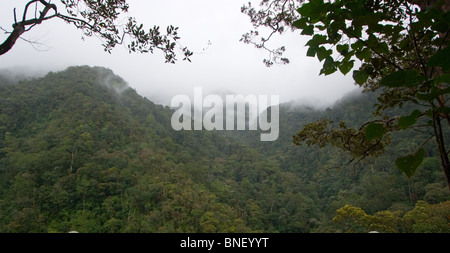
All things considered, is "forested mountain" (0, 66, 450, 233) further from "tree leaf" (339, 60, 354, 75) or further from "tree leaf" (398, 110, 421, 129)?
"tree leaf" (398, 110, 421, 129)

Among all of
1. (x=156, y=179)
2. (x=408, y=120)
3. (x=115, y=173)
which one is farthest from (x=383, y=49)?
(x=115, y=173)

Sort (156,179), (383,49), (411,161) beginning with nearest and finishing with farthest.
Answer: (411,161) → (383,49) → (156,179)

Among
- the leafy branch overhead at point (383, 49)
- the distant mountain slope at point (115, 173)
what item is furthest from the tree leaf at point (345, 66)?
the distant mountain slope at point (115, 173)

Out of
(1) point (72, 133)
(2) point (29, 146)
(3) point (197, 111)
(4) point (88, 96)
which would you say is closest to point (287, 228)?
(1) point (72, 133)

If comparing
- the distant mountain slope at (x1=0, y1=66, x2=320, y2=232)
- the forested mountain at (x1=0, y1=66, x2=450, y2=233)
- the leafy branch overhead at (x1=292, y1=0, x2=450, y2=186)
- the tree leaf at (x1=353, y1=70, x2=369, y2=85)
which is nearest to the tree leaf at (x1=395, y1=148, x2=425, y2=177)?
the leafy branch overhead at (x1=292, y1=0, x2=450, y2=186)

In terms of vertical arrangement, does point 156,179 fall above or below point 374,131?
below

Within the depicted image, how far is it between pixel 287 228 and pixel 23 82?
4594 centimetres

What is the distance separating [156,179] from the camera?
A: 1017 inches

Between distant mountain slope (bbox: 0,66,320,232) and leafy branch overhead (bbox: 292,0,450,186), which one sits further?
distant mountain slope (bbox: 0,66,320,232)

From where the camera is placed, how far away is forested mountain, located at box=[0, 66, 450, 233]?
20641mm

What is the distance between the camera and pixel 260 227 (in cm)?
2836

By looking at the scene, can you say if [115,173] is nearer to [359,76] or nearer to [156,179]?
[156,179]

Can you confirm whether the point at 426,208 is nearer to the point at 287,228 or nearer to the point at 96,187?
the point at 287,228

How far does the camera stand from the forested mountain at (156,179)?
20.6m
